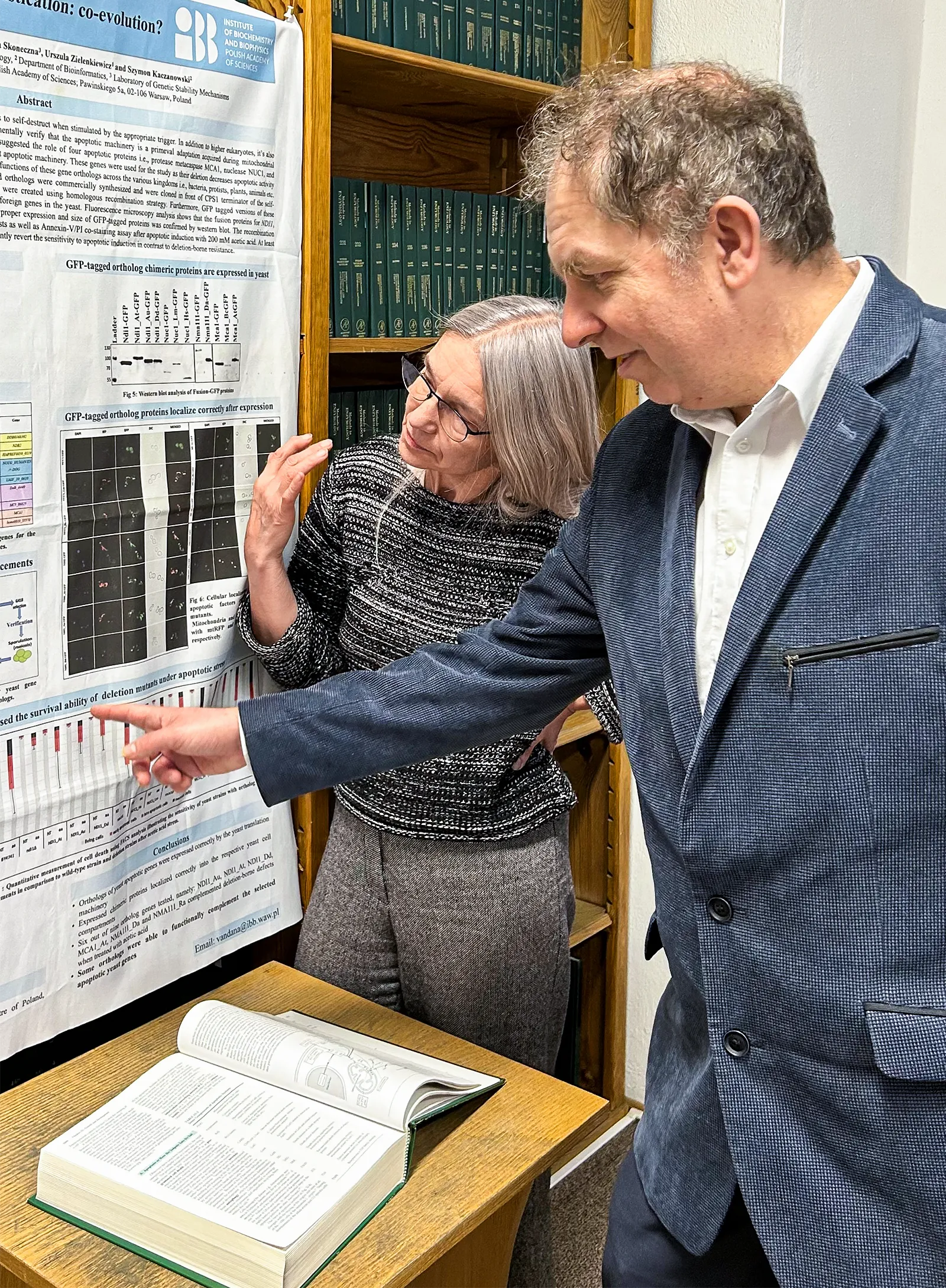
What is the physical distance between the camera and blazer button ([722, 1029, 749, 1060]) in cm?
112

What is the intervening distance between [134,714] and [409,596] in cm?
46

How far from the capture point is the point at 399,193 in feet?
6.61

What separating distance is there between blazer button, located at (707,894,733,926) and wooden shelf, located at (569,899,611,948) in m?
1.50

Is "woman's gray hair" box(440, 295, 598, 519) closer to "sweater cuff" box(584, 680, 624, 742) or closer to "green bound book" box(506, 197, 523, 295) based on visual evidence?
"sweater cuff" box(584, 680, 624, 742)

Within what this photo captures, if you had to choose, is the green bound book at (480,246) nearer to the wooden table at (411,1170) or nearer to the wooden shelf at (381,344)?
the wooden shelf at (381,344)

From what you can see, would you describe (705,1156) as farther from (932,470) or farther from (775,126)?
(775,126)

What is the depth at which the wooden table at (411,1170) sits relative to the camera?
118cm

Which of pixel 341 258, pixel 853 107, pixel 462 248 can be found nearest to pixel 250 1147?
pixel 341 258

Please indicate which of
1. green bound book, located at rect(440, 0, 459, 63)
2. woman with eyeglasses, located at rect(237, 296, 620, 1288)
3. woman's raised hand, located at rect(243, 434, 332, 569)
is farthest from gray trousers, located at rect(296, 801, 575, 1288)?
green bound book, located at rect(440, 0, 459, 63)

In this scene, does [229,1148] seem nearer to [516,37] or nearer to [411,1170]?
[411,1170]

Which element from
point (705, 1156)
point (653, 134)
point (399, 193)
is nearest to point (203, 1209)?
point (705, 1156)

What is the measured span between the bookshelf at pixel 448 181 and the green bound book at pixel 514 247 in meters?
0.18

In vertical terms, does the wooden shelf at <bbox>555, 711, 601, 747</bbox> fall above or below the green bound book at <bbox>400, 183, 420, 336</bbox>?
below

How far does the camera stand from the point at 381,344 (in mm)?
1979
